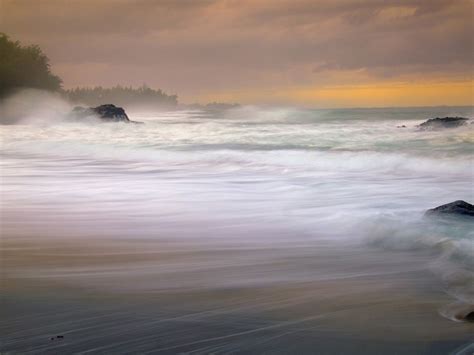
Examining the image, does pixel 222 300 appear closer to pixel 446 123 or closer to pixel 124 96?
pixel 446 123

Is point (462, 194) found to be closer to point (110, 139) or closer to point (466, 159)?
point (466, 159)

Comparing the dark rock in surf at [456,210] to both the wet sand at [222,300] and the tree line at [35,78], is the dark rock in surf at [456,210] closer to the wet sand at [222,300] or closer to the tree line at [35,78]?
the wet sand at [222,300]

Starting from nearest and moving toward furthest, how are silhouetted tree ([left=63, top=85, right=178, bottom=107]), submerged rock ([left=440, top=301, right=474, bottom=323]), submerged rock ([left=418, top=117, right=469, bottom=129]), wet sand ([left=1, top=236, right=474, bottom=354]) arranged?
wet sand ([left=1, top=236, right=474, bottom=354]) < submerged rock ([left=440, top=301, right=474, bottom=323]) < submerged rock ([left=418, top=117, right=469, bottom=129]) < silhouetted tree ([left=63, top=85, right=178, bottom=107])

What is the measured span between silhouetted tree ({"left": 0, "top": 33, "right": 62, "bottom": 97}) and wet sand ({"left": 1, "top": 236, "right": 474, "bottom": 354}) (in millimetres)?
30865

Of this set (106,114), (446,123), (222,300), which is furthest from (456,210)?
(106,114)

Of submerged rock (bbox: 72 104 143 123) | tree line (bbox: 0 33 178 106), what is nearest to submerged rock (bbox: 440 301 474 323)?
submerged rock (bbox: 72 104 143 123)

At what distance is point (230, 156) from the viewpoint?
11000mm

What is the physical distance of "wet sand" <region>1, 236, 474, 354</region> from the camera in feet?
7.28

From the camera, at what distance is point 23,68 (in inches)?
1352

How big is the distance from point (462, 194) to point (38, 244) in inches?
156

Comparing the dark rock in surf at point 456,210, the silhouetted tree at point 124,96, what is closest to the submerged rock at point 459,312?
the dark rock in surf at point 456,210

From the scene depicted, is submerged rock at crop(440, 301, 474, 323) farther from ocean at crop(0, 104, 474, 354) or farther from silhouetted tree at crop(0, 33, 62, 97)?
silhouetted tree at crop(0, 33, 62, 97)

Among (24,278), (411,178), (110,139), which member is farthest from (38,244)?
(110,139)

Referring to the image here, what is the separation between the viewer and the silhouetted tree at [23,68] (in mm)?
33403
